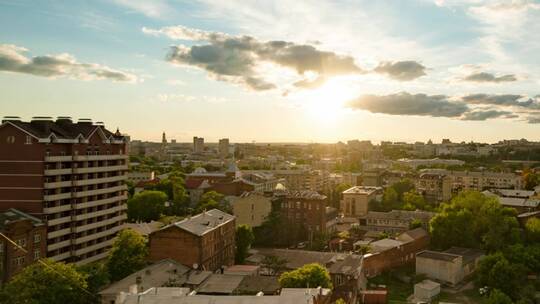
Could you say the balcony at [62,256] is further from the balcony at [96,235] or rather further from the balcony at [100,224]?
the balcony at [100,224]

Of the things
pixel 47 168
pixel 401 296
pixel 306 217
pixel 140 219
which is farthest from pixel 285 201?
pixel 47 168

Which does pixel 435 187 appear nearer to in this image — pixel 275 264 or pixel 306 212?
pixel 306 212

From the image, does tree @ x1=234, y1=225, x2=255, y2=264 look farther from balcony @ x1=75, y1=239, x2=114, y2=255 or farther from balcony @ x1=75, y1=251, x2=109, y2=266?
balcony @ x1=75, y1=251, x2=109, y2=266

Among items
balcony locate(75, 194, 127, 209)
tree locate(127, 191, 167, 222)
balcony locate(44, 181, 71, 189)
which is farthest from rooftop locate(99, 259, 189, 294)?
tree locate(127, 191, 167, 222)

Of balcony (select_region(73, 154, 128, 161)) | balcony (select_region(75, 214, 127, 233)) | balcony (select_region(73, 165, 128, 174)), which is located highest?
balcony (select_region(73, 154, 128, 161))

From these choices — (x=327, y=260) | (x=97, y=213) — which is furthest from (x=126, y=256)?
(x=327, y=260)

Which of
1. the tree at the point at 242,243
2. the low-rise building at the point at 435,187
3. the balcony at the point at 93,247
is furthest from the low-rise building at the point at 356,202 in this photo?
the balcony at the point at 93,247
